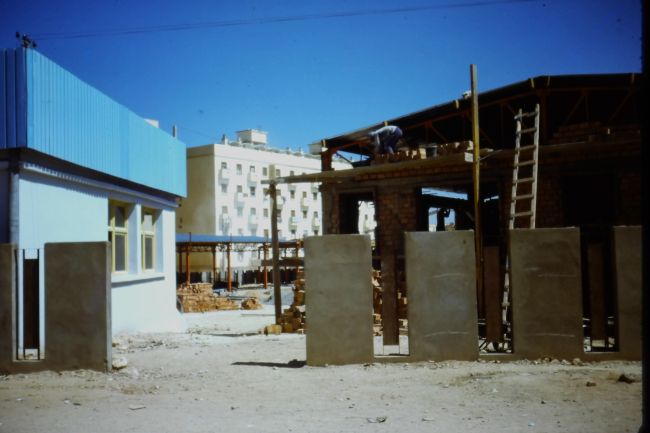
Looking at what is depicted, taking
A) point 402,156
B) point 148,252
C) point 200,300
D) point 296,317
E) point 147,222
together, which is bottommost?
point 200,300

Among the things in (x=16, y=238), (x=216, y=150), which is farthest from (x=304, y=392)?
(x=216, y=150)

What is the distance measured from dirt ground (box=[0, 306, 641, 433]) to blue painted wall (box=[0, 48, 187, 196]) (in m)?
4.34

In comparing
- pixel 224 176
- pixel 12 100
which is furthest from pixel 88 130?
→ pixel 224 176

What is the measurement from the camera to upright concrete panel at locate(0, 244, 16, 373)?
8484 mm

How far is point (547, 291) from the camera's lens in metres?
8.14

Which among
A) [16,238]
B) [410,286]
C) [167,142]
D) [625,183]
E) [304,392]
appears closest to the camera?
[304,392]

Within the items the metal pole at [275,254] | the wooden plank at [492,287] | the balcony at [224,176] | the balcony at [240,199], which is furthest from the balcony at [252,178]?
the wooden plank at [492,287]

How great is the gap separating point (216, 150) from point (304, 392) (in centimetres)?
5968

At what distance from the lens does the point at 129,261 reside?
50.2 ft

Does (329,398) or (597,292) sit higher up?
(597,292)

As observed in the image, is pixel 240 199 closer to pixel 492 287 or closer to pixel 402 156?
pixel 402 156

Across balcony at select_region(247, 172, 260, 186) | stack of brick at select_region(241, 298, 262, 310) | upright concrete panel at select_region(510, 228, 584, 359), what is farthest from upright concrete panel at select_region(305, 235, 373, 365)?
balcony at select_region(247, 172, 260, 186)

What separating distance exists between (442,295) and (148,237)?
10.8 m

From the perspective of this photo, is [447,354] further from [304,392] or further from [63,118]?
[63,118]
